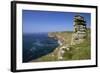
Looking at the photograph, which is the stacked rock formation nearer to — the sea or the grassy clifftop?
the grassy clifftop

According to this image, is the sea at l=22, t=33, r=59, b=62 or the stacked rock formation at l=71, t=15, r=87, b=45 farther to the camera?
the stacked rock formation at l=71, t=15, r=87, b=45

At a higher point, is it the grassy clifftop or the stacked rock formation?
the stacked rock formation

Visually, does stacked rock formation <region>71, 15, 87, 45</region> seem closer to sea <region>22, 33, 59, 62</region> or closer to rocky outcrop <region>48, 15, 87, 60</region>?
rocky outcrop <region>48, 15, 87, 60</region>

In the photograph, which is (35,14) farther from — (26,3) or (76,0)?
(76,0)

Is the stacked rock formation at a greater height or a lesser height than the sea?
greater

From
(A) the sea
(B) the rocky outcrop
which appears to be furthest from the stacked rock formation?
(A) the sea

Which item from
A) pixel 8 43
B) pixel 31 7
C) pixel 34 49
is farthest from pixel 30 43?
pixel 31 7

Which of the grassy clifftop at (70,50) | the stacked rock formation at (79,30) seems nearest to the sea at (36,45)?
the grassy clifftop at (70,50)

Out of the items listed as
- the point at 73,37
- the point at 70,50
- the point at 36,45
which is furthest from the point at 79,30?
the point at 36,45

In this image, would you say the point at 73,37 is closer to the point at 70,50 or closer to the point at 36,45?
the point at 70,50
